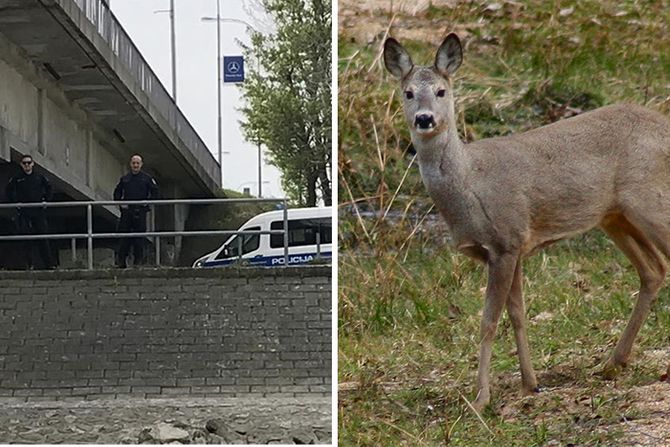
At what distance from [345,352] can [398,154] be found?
0.47 meters

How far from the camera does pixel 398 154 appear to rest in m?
3.85

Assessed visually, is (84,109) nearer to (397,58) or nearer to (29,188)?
(29,188)

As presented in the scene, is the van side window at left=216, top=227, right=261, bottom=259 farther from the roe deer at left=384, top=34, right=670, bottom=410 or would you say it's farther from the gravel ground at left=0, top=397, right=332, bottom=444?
the roe deer at left=384, top=34, right=670, bottom=410

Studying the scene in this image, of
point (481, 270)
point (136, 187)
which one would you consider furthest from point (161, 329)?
point (481, 270)

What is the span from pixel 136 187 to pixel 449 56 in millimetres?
4107

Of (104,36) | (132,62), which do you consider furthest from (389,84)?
(132,62)

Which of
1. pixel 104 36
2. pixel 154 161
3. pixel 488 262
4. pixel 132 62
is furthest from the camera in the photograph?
pixel 154 161

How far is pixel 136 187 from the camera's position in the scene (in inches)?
294

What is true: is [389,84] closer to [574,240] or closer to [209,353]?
[574,240]

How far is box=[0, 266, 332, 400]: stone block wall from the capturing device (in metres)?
7.53

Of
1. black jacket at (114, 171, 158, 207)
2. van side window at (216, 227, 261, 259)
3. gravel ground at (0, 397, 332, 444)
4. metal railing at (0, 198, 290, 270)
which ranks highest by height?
black jacket at (114, 171, 158, 207)

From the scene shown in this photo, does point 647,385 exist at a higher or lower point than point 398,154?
lower

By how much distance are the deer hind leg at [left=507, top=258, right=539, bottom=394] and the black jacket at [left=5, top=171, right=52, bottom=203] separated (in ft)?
14.0

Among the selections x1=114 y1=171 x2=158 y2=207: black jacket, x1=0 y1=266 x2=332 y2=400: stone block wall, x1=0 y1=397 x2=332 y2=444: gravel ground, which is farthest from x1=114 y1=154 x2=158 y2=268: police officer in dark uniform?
x1=0 y1=397 x2=332 y2=444: gravel ground
